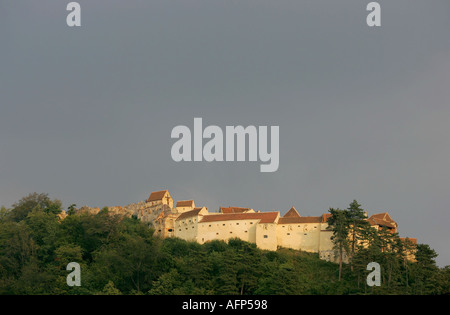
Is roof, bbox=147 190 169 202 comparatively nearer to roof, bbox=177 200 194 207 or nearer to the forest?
roof, bbox=177 200 194 207

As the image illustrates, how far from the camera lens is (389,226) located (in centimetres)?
9706

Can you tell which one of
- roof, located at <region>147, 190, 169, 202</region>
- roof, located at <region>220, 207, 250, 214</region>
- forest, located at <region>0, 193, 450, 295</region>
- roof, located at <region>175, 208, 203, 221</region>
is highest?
roof, located at <region>147, 190, 169, 202</region>

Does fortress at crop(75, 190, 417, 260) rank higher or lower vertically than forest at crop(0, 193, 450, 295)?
higher

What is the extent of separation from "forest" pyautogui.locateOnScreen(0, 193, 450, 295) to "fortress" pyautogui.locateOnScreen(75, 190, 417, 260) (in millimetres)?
1861

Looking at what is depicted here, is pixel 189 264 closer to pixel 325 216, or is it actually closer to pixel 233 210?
pixel 325 216

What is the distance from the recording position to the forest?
7788cm

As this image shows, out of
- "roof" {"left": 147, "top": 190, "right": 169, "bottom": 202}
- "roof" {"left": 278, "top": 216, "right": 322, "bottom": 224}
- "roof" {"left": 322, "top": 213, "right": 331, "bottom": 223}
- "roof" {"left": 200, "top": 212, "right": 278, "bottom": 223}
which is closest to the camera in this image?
"roof" {"left": 322, "top": 213, "right": 331, "bottom": 223}

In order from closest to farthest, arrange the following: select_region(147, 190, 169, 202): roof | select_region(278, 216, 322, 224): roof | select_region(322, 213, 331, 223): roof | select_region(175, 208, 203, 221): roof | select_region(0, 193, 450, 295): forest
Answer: select_region(0, 193, 450, 295): forest
select_region(322, 213, 331, 223): roof
select_region(278, 216, 322, 224): roof
select_region(175, 208, 203, 221): roof
select_region(147, 190, 169, 202): roof

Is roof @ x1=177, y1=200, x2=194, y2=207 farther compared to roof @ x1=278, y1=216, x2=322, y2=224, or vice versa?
roof @ x1=177, y1=200, x2=194, y2=207

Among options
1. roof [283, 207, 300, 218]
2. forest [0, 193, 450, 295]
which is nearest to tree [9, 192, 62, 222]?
forest [0, 193, 450, 295]

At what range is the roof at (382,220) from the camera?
95.0m

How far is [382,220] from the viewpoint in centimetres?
9794
